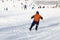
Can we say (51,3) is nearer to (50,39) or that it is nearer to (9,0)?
(9,0)

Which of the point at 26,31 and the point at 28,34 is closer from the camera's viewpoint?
the point at 28,34

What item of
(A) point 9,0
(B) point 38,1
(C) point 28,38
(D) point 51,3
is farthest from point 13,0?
(C) point 28,38

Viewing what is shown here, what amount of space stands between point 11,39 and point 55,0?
209 feet

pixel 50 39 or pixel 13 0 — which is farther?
pixel 13 0

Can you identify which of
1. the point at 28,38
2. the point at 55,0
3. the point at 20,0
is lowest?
the point at 55,0

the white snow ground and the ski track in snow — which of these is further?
the white snow ground

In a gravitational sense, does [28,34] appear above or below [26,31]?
above

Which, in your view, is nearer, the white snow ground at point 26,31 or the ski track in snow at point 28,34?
the ski track in snow at point 28,34

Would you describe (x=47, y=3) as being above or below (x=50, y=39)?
below

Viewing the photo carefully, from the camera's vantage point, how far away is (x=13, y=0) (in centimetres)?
5512

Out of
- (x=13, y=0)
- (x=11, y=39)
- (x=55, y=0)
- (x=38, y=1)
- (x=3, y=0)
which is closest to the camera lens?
(x=11, y=39)

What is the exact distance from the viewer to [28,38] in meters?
8.46

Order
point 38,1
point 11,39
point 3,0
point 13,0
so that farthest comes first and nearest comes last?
point 38,1
point 13,0
point 3,0
point 11,39

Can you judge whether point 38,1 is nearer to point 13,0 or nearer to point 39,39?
point 13,0
